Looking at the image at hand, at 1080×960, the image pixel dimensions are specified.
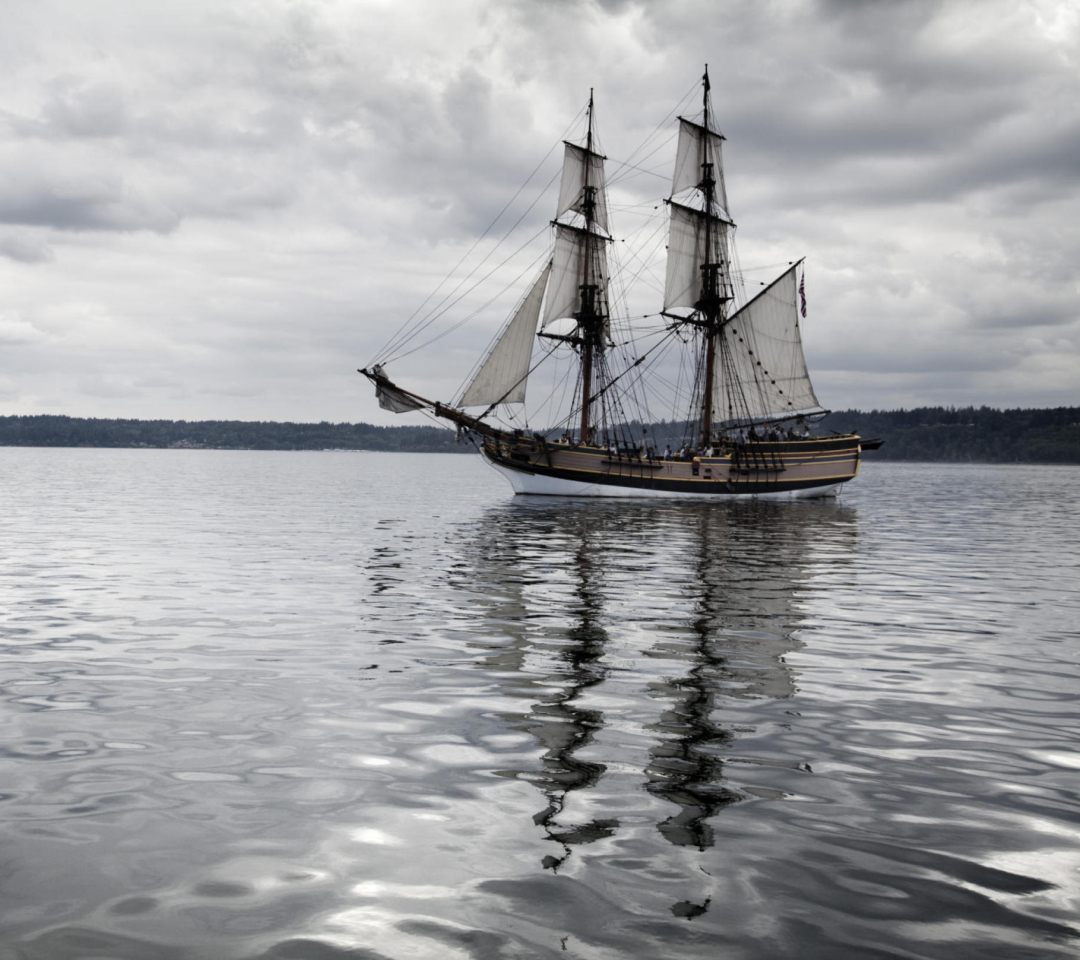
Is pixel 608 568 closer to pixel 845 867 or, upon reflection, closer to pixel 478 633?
pixel 478 633

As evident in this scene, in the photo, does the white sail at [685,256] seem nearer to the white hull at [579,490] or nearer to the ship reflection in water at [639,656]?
the white hull at [579,490]

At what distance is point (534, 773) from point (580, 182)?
7398 cm

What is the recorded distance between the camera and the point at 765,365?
76.0m

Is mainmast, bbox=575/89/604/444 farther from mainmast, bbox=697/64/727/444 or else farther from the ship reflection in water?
the ship reflection in water

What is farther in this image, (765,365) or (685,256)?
(685,256)

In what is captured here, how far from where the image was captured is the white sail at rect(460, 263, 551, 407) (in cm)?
6669

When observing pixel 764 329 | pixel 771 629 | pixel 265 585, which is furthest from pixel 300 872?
pixel 764 329

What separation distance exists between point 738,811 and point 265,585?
15434mm

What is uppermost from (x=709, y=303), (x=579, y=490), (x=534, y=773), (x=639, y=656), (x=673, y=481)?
(x=709, y=303)

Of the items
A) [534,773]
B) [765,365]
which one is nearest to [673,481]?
[765,365]

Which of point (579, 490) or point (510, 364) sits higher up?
point (510, 364)

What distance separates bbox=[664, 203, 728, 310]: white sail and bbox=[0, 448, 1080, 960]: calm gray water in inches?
2438

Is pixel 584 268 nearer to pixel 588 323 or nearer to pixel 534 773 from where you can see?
pixel 588 323

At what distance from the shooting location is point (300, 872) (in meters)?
5.72
